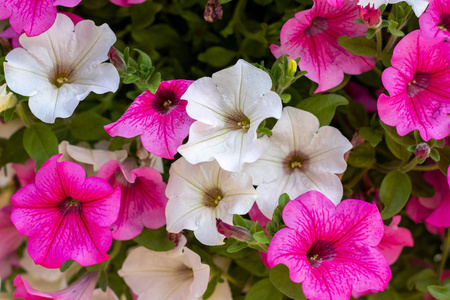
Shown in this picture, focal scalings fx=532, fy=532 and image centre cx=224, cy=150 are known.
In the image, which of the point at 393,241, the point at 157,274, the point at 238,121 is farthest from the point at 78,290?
the point at 393,241

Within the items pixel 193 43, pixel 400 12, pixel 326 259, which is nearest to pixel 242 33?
pixel 193 43

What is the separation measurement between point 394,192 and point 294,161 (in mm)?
136

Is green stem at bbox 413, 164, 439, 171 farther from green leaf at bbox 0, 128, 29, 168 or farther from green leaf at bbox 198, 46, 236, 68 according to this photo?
green leaf at bbox 0, 128, 29, 168

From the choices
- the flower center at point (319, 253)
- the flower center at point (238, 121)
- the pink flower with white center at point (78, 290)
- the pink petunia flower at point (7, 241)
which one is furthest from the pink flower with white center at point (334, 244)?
the pink petunia flower at point (7, 241)

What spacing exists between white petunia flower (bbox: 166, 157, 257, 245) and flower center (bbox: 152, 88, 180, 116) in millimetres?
60

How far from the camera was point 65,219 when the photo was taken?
62cm

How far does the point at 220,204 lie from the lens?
2.03 feet

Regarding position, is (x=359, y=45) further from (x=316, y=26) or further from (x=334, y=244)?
(x=334, y=244)

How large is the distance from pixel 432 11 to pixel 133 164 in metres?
0.40

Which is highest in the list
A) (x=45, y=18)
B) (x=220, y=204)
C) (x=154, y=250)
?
(x=45, y=18)

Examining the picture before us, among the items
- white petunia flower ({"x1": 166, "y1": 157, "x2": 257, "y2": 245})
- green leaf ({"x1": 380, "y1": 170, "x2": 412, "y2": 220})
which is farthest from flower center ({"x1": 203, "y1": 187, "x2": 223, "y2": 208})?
green leaf ({"x1": 380, "y1": 170, "x2": 412, "y2": 220})

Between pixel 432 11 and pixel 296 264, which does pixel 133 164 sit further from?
pixel 432 11

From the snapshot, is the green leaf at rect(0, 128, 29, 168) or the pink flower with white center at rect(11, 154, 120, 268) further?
the green leaf at rect(0, 128, 29, 168)

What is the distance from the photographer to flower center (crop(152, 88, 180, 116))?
1.99 ft
